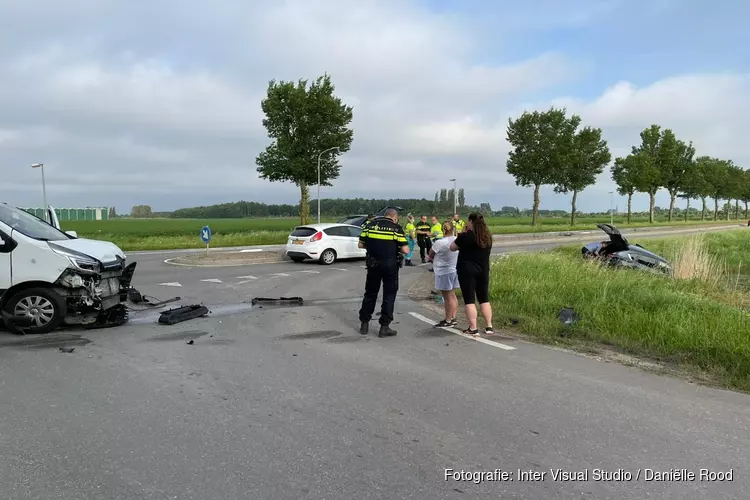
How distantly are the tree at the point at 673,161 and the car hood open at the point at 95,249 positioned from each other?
60328mm

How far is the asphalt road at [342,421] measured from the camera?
3.00 metres

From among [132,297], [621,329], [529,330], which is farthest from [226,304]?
[621,329]

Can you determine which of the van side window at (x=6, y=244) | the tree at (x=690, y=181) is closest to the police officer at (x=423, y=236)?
the van side window at (x=6, y=244)

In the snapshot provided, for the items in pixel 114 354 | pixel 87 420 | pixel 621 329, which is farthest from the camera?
pixel 621 329

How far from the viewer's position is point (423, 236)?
61.7 feet

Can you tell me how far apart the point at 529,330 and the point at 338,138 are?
2821 cm

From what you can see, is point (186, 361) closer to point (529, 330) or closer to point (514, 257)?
point (529, 330)

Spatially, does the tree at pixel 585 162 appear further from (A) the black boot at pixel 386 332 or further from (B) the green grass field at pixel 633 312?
(A) the black boot at pixel 386 332

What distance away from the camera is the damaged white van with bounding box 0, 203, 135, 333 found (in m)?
6.55

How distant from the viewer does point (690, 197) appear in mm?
66438

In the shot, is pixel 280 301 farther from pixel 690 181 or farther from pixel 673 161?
pixel 690 181

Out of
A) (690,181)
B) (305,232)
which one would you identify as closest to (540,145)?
(690,181)

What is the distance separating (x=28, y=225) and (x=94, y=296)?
4.76 feet

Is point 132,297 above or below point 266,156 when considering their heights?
below
